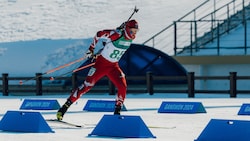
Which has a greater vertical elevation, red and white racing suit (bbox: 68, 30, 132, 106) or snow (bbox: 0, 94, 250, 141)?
red and white racing suit (bbox: 68, 30, 132, 106)

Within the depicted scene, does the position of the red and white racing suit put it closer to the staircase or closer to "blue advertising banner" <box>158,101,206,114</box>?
"blue advertising banner" <box>158,101,206,114</box>

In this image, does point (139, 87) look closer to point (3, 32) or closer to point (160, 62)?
point (160, 62)

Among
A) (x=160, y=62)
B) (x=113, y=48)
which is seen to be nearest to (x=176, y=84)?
(x=160, y=62)

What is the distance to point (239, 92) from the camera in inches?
1223

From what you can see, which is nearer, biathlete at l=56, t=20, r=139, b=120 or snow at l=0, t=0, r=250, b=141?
biathlete at l=56, t=20, r=139, b=120

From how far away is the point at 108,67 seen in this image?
16719 millimetres

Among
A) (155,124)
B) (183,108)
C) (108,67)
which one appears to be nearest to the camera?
(155,124)

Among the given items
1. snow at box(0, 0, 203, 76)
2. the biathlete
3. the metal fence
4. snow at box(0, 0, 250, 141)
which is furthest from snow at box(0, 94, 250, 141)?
snow at box(0, 0, 203, 76)

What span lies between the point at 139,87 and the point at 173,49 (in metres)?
5.80

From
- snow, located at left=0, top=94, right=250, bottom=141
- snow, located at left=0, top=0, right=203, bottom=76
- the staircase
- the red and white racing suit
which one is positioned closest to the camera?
snow, located at left=0, top=94, right=250, bottom=141

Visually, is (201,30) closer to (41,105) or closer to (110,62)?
(41,105)

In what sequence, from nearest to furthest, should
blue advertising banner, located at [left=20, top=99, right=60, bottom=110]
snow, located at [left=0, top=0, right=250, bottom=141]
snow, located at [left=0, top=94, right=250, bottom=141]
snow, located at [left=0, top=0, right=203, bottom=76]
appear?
snow, located at [left=0, top=94, right=250, bottom=141] < blue advertising banner, located at [left=20, top=99, right=60, bottom=110] < snow, located at [left=0, top=0, right=250, bottom=141] < snow, located at [left=0, top=0, right=203, bottom=76]

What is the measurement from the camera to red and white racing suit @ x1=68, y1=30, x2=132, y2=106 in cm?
1666

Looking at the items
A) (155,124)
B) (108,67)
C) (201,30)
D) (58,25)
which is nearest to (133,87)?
(201,30)
